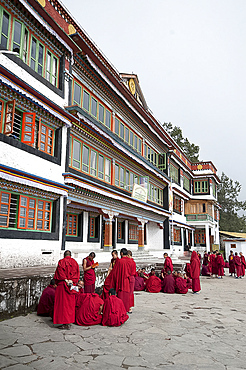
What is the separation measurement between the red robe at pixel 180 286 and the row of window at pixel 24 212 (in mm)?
5339

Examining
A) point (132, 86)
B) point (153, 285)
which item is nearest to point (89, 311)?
point (153, 285)

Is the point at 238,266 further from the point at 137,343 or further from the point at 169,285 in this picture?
the point at 137,343

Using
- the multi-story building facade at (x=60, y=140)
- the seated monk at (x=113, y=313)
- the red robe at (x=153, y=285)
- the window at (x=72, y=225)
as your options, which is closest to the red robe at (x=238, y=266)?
the multi-story building facade at (x=60, y=140)

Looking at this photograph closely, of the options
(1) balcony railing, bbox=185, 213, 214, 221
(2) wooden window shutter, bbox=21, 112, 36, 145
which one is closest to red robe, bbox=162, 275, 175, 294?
(2) wooden window shutter, bbox=21, 112, 36, 145

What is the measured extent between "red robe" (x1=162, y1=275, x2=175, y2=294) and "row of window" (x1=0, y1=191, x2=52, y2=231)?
16.1ft

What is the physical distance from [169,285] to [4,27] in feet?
35.1

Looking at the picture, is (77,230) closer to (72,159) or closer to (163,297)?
(72,159)

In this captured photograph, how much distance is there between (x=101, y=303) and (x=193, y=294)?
240 inches

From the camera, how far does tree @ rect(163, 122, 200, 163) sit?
159 ft

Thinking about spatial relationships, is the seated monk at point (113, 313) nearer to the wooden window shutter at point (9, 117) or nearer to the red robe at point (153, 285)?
the red robe at point (153, 285)

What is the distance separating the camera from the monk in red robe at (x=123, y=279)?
7.71 m

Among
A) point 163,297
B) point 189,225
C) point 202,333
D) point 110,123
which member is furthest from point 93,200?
point 189,225

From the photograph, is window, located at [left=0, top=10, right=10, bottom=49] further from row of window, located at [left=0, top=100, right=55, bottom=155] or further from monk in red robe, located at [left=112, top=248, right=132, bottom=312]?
monk in red robe, located at [left=112, top=248, right=132, bottom=312]

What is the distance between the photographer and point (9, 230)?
1023 centimetres
